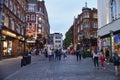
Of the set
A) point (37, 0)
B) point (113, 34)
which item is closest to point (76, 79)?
point (113, 34)

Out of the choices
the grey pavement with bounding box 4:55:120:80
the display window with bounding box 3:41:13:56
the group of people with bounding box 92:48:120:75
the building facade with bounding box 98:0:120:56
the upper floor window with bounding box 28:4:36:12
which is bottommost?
the grey pavement with bounding box 4:55:120:80

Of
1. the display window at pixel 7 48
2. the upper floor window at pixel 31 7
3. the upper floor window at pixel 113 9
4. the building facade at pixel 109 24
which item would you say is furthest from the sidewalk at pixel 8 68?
the upper floor window at pixel 31 7

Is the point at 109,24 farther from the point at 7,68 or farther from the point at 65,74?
the point at 65,74

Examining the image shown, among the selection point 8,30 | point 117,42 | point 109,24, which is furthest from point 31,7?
point 117,42

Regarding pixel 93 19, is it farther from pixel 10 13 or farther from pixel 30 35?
pixel 10 13

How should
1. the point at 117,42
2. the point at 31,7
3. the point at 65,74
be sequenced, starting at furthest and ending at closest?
1. the point at 31,7
2. the point at 117,42
3. the point at 65,74

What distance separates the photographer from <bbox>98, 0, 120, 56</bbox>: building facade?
32312mm

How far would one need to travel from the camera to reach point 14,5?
156 ft

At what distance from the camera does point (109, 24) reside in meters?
35.8

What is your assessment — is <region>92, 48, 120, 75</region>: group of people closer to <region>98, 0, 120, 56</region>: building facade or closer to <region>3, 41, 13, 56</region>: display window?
<region>98, 0, 120, 56</region>: building facade

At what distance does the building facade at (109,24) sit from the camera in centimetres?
3231

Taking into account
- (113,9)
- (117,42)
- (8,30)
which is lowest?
(117,42)

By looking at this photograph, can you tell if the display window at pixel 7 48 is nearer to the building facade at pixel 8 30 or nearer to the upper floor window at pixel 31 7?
the building facade at pixel 8 30

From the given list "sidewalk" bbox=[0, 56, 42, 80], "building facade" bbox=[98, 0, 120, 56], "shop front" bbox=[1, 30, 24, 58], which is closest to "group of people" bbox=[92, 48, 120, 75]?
"building facade" bbox=[98, 0, 120, 56]
